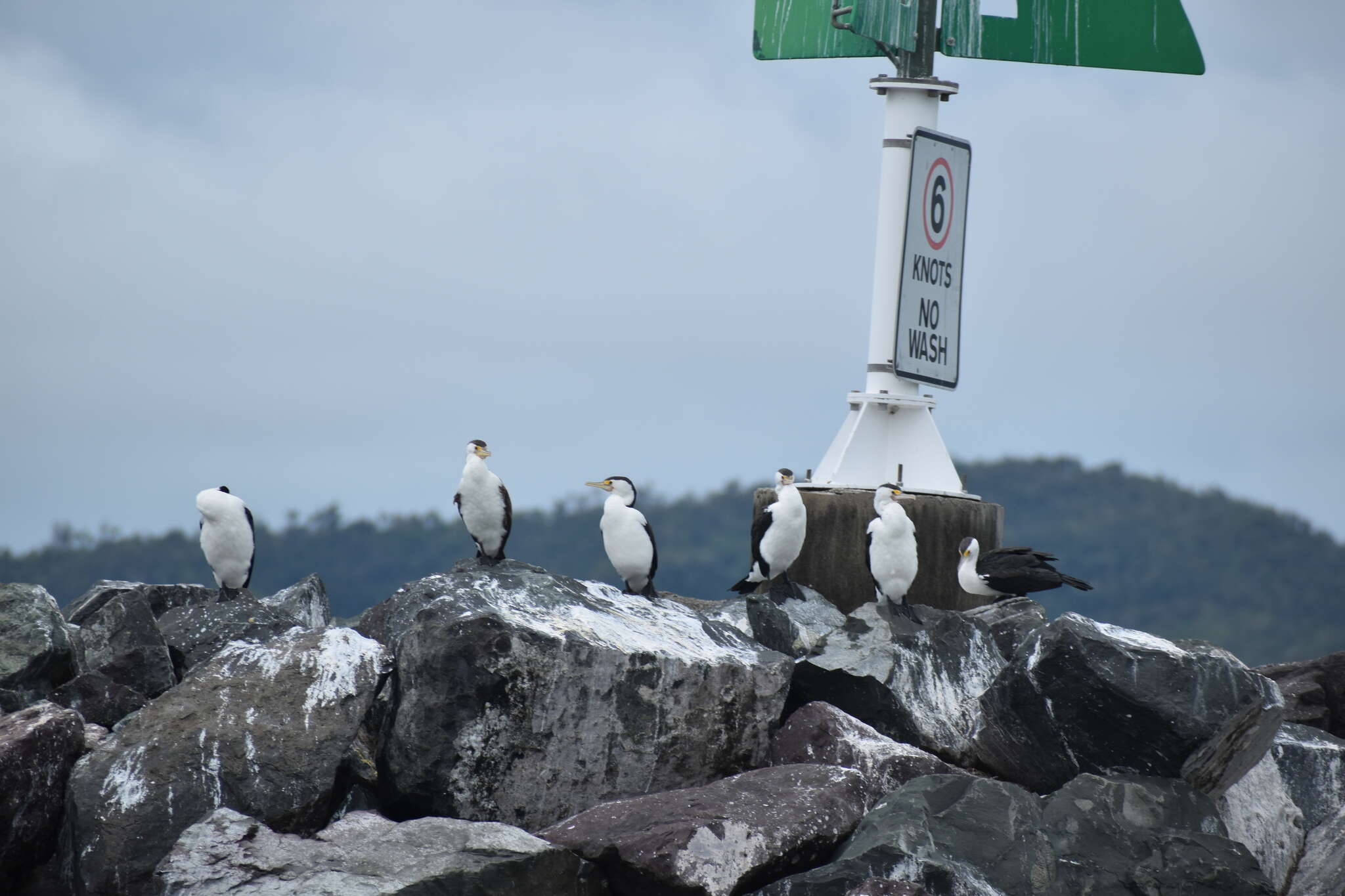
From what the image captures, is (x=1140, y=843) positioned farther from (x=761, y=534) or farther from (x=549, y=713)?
(x=761, y=534)

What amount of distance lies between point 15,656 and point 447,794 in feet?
8.91

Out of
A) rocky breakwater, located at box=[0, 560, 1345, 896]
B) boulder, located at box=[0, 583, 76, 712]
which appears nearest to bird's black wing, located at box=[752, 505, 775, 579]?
rocky breakwater, located at box=[0, 560, 1345, 896]

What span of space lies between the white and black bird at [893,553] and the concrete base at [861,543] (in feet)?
1.28

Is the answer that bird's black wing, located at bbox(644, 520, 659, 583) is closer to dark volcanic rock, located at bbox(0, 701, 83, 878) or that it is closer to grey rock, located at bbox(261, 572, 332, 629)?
grey rock, located at bbox(261, 572, 332, 629)

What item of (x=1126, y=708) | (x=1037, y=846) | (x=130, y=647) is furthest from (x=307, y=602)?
(x=1126, y=708)

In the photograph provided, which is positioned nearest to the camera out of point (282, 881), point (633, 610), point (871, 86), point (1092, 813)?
point (282, 881)

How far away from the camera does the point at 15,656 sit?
8.09 m

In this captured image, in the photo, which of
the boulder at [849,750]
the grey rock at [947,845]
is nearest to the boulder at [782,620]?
the boulder at [849,750]

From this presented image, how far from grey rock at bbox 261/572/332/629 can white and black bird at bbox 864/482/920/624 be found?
3.40 metres

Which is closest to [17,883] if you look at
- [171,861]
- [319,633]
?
[171,861]

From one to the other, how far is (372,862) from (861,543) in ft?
14.4

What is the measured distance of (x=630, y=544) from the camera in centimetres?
993

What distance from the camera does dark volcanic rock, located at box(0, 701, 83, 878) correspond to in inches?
263

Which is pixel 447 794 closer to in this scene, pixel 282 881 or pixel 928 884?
pixel 282 881
